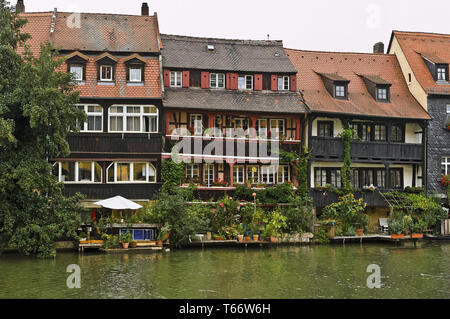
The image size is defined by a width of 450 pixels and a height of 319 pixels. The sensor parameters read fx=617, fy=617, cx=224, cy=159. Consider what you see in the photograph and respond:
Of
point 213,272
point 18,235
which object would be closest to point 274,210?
point 213,272

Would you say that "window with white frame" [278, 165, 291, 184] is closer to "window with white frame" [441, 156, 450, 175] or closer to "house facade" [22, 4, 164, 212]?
"house facade" [22, 4, 164, 212]

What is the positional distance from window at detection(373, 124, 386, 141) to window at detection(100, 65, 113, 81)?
17.8m

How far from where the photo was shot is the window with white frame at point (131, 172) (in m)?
36.4

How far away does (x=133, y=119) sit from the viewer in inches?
1455

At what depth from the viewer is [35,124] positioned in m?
27.5

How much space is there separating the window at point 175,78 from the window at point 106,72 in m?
4.13

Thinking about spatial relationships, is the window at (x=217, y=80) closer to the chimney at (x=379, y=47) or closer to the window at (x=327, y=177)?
the window at (x=327, y=177)

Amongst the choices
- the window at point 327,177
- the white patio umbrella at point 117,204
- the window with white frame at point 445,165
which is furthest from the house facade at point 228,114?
the window with white frame at point 445,165

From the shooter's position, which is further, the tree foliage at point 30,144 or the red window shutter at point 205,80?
the red window shutter at point 205,80

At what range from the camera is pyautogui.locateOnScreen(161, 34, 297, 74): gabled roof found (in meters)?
40.4

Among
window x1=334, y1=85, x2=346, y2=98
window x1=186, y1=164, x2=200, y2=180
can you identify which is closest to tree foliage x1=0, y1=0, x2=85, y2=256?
window x1=186, y1=164, x2=200, y2=180

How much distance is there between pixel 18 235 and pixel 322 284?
14289 mm

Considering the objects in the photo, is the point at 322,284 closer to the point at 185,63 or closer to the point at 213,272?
the point at 213,272

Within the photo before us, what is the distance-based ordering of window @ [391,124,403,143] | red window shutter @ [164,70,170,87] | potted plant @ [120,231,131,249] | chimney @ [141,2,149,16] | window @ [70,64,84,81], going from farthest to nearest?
chimney @ [141,2,149,16] → window @ [391,124,403,143] → red window shutter @ [164,70,170,87] → window @ [70,64,84,81] → potted plant @ [120,231,131,249]
